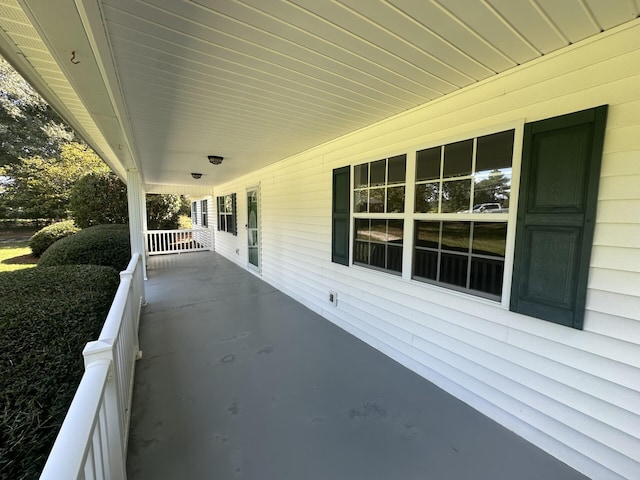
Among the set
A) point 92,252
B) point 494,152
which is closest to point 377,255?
point 494,152

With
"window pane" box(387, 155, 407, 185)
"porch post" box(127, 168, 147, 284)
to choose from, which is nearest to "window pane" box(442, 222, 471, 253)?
"window pane" box(387, 155, 407, 185)

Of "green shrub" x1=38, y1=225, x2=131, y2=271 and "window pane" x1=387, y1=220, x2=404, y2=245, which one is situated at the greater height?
"window pane" x1=387, y1=220, x2=404, y2=245

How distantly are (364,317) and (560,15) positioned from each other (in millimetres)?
3066

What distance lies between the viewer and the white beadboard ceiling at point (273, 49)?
4.61 feet

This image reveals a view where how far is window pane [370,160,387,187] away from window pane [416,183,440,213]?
0.55 meters

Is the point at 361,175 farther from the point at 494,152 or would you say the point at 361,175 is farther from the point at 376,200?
the point at 494,152

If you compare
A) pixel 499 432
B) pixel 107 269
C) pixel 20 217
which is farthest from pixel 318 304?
pixel 20 217

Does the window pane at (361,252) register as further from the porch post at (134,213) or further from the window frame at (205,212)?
the window frame at (205,212)

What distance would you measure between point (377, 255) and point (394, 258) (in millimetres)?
282

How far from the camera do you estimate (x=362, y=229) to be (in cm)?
358

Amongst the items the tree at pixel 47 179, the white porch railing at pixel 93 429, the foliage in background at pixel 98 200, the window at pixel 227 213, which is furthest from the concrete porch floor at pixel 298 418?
the tree at pixel 47 179

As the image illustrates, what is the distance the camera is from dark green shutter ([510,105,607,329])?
5.52ft

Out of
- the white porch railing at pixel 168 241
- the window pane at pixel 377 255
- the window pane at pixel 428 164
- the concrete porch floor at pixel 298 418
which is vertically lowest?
the concrete porch floor at pixel 298 418

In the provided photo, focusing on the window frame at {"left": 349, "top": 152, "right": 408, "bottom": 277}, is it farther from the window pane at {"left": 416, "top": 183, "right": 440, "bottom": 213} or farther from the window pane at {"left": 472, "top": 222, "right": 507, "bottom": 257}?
the window pane at {"left": 472, "top": 222, "right": 507, "bottom": 257}
